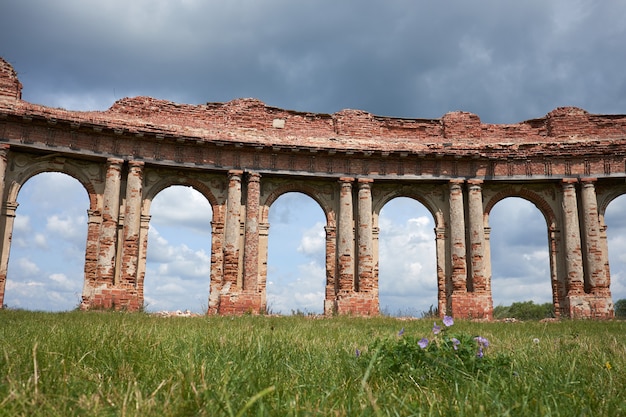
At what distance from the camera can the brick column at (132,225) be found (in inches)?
772

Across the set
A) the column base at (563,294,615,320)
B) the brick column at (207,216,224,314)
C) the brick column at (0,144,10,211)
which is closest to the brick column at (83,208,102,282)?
the brick column at (0,144,10,211)

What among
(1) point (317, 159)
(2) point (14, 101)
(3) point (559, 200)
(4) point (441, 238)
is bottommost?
(4) point (441, 238)

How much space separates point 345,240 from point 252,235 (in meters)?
3.97

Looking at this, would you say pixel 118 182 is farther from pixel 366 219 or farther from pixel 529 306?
pixel 529 306

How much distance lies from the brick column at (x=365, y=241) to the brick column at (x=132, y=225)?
30.0ft

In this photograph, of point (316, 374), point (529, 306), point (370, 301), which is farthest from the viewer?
point (529, 306)

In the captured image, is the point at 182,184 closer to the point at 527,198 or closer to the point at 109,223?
the point at 109,223

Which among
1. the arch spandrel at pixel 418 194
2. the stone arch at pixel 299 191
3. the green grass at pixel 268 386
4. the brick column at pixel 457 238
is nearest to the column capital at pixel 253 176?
the stone arch at pixel 299 191

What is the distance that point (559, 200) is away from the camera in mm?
23000

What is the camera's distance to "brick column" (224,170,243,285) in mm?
20656

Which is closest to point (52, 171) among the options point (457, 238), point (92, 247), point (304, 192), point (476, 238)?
point (92, 247)

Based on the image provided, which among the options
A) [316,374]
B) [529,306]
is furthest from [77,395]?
[529,306]

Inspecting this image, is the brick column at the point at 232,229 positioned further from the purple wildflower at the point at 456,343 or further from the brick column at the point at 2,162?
the purple wildflower at the point at 456,343

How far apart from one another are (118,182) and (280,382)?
63.1 feet
